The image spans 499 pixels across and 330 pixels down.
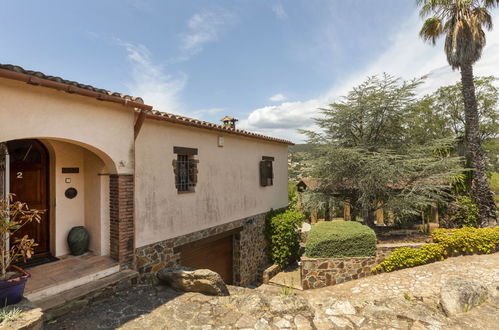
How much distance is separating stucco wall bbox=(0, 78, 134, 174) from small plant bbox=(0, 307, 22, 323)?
263 cm

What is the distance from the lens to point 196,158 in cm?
844

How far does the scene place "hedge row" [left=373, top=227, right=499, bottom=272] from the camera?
9.48 metres

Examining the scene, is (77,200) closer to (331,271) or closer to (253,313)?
(253,313)

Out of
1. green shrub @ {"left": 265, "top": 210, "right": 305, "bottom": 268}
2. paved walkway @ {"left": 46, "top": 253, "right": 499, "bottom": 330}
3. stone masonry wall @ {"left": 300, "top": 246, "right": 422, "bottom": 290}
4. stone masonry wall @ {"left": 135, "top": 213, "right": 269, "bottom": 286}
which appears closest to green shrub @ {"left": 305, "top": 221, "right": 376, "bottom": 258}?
stone masonry wall @ {"left": 300, "top": 246, "right": 422, "bottom": 290}

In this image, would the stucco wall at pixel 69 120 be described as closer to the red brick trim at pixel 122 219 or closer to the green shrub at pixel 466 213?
the red brick trim at pixel 122 219

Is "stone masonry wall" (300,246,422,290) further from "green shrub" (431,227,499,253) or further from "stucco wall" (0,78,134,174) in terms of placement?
"stucco wall" (0,78,134,174)

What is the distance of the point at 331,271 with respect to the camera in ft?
31.4

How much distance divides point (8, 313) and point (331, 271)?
9241 millimetres

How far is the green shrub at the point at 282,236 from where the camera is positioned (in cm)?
1177

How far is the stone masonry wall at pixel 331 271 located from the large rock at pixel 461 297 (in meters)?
4.36

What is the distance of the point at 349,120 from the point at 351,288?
8.35m

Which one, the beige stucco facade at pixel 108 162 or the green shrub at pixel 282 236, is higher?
the beige stucco facade at pixel 108 162

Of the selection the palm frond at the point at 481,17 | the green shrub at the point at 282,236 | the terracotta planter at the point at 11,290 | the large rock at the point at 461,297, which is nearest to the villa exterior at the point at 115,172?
the terracotta planter at the point at 11,290

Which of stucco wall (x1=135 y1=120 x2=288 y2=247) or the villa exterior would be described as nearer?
the villa exterior
